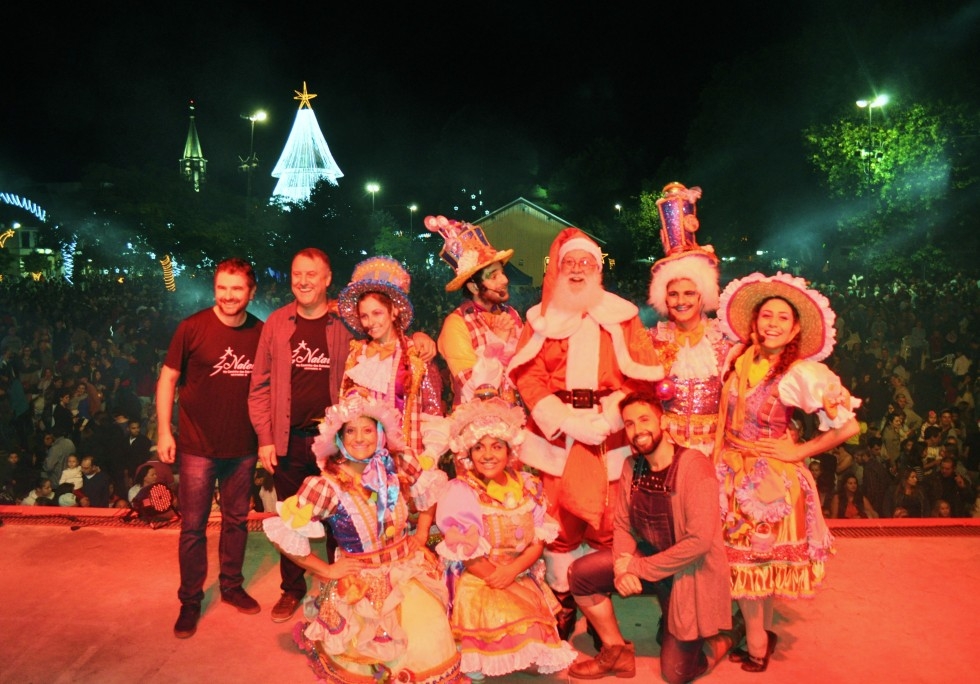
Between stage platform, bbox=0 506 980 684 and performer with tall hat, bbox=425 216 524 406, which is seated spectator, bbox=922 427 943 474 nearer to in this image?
stage platform, bbox=0 506 980 684

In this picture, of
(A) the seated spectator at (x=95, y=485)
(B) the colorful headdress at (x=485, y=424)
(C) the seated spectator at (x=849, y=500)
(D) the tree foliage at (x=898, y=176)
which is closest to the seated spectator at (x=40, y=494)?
A: (A) the seated spectator at (x=95, y=485)

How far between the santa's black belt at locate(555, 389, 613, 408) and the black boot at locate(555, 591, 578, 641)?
1.05m

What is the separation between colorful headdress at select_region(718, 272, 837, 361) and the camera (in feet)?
12.9

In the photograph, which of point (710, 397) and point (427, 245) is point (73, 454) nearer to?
point (710, 397)

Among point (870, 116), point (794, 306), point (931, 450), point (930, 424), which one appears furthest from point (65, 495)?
point (870, 116)

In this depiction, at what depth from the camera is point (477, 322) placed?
4.74 m

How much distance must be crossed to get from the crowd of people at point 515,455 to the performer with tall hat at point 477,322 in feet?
0.05

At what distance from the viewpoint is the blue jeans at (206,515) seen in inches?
173

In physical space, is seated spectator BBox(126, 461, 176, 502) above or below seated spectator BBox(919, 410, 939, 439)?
below

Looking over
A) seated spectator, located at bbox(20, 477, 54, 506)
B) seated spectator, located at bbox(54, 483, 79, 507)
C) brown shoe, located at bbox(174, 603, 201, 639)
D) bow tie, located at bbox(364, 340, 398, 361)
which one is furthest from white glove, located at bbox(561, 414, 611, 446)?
seated spectator, located at bbox(20, 477, 54, 506)

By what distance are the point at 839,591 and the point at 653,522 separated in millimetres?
1899

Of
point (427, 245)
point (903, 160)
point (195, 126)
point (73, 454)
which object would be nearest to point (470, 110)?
point (427, 245)

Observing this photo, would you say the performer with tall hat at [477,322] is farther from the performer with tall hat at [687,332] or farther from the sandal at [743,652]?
the sandal at [743,652]

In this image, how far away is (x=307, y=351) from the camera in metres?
4.53
